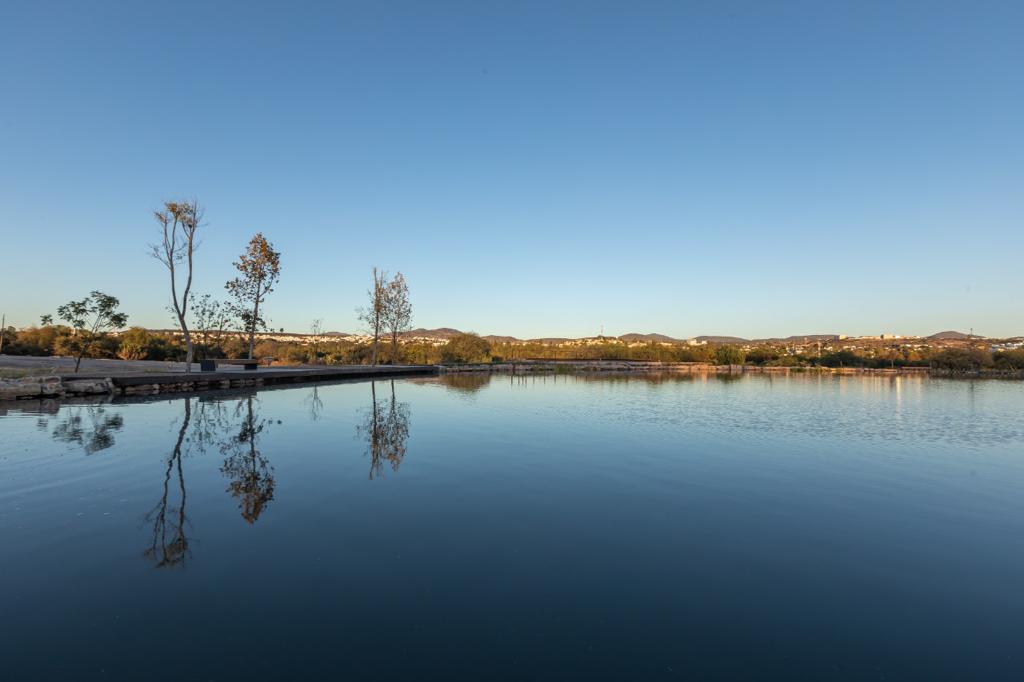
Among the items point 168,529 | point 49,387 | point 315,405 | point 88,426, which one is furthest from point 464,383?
point 168,529

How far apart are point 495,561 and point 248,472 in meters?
6.01

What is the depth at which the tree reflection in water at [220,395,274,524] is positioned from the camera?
24.1 ft

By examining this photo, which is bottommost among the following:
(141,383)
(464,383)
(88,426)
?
(464,383)

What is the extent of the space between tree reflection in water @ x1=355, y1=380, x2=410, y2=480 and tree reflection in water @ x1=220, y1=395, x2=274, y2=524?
1.85m

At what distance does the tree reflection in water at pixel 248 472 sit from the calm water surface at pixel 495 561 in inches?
2.8

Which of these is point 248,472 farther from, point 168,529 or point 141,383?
point 141,383

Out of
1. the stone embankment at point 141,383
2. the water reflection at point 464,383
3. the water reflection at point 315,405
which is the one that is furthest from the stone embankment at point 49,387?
the water reflection at point 464,383

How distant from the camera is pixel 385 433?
14.2 meters

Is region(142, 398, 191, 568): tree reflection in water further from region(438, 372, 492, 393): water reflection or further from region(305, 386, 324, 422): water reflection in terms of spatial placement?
region(438, 372, 492, 393): water reflection

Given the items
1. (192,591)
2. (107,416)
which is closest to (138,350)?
(107,416)

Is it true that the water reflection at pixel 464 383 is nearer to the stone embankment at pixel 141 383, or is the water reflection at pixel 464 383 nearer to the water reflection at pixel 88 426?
the stone embankment at pixel 141 383

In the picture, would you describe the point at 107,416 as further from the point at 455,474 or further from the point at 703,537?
the point at 703,537

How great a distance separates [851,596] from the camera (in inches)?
193

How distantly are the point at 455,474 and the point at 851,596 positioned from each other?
20.9 ft
